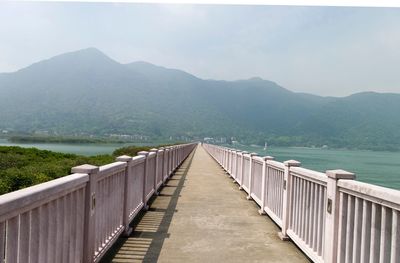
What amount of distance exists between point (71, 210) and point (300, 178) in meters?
3.63

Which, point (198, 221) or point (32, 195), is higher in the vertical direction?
point (32, 195)

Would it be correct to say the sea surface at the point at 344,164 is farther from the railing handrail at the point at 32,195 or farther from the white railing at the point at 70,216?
the railing handrail at the point at 32,195

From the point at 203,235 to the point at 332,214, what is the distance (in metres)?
2.94

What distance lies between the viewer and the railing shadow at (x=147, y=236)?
18.7 ft

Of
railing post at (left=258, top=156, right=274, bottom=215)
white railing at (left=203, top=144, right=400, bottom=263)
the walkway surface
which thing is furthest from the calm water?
the walkway surface

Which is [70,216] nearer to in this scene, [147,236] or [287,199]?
[147,236]

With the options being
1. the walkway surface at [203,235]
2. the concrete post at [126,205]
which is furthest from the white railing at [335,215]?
the concrete post at [126,205]

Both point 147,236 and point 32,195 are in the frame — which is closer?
point 32,195

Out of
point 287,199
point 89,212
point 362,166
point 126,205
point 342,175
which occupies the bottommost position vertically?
point 362,166

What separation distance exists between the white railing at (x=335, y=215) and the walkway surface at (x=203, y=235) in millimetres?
403

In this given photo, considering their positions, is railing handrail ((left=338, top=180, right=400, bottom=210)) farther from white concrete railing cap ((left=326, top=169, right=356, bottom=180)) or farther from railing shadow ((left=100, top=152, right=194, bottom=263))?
railing shadow ((left=100, top=152, right=194, bottom=263))

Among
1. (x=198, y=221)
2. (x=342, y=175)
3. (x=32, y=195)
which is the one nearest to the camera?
(x=32, y=195)

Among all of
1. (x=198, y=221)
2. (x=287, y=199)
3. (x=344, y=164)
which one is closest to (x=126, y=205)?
(x=198, y=221)

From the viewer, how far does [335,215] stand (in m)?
4.62
